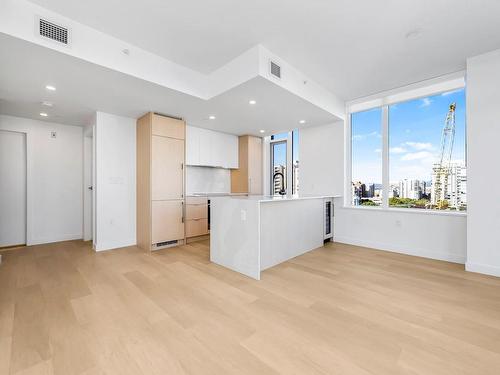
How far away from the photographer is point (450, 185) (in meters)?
3.46

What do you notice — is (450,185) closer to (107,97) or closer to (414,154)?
(414,154)

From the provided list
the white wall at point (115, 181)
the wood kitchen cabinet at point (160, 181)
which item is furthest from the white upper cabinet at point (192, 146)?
the white wall at point (115, 181)

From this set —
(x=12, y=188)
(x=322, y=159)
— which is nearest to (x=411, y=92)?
(x=322, y=159)

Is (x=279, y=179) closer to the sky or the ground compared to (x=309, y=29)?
closer to the ground

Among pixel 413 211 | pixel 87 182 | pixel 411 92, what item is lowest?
→ pixel 413 211

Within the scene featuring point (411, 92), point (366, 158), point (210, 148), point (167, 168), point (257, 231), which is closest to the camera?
point (257, 231)

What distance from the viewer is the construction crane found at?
3451 millimetres

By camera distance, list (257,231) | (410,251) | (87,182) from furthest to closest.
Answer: (87,182), (410,251), (257,231)

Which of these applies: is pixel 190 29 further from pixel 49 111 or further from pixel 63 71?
pixel 49 111

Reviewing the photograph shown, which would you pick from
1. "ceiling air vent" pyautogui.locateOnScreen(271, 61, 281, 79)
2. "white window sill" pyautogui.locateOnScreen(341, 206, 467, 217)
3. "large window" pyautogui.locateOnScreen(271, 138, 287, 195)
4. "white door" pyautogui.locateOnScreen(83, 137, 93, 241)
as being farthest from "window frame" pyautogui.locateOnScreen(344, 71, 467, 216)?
"white door" pyautogui.locateOnScreen(83, 137, 93, 241)

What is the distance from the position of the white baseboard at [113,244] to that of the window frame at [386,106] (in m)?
4.17

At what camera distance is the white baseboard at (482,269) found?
2715 millimetres

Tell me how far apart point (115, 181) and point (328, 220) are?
4.03 metres

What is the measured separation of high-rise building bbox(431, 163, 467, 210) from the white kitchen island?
2.01 metres
